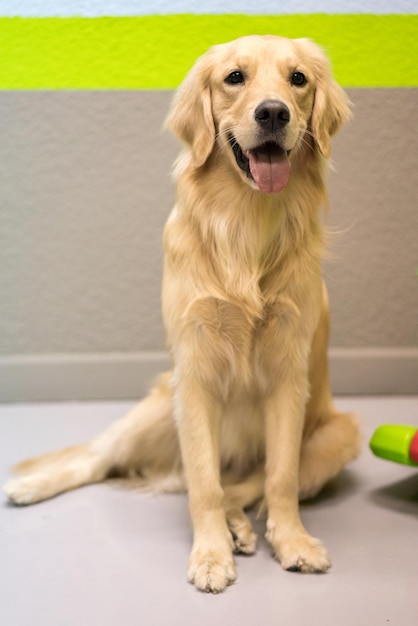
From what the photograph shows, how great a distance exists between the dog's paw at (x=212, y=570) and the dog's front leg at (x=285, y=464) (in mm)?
128

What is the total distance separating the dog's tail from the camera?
1965 mm

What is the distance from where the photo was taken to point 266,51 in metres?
1.57

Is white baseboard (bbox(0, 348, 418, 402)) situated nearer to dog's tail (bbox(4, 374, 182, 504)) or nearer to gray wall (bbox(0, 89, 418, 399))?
gray wall (bbox(0, 89, 418, 399))

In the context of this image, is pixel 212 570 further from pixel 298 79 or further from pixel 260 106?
pixel 298 79

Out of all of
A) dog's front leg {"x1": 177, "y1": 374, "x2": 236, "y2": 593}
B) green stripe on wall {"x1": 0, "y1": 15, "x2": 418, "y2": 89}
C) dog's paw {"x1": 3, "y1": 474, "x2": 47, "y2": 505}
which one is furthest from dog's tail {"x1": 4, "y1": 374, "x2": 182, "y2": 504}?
green stripe on wall {"x1": 0, "y1": 15, "x2": 418, "y2": 89}

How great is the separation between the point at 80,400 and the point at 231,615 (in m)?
1.46

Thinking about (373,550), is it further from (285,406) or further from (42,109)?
(42,109)

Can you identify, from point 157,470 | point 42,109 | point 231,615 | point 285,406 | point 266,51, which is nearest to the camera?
point 231,615

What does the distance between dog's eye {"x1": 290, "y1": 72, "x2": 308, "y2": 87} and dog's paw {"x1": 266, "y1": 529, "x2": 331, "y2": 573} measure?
3.17ft

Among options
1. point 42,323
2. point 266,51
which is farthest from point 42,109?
point 266,51

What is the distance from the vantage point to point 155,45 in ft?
8.28

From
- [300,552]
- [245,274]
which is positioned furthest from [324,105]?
[300,552]

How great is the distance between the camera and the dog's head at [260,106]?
1.50 metres

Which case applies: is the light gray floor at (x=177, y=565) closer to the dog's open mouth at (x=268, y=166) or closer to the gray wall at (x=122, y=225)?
the gray wall at (x=122, y=225)
